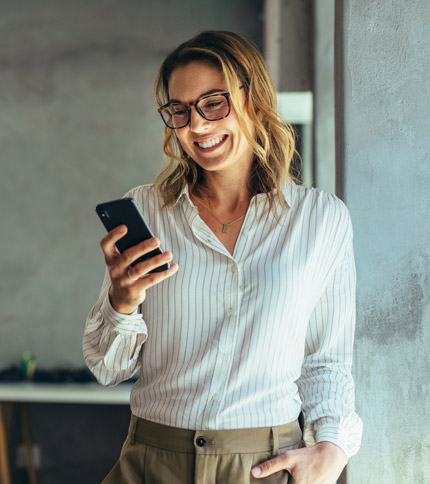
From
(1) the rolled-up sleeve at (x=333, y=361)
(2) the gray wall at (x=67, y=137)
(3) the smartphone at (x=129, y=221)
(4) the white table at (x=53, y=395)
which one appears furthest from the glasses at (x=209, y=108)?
(2) the gray wall at (x=67, y=137)

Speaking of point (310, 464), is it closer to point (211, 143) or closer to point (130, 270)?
point (130, 270)

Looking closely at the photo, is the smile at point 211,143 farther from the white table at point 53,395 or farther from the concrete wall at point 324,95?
the white table at point 53,395

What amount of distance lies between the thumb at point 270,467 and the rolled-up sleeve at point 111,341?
1.11ft

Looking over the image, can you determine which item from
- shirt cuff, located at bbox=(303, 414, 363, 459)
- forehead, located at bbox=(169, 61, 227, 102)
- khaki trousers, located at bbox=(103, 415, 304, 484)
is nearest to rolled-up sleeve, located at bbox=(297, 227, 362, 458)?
shirt cuff, located at bbox=(303, 414, 363, 459)

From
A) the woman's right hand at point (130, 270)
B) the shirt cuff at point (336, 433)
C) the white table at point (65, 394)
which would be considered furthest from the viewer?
the white table at point (65, 394)

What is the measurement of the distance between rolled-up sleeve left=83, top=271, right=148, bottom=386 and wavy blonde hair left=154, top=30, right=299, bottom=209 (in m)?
0.29

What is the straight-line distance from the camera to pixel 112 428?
4.45 meters

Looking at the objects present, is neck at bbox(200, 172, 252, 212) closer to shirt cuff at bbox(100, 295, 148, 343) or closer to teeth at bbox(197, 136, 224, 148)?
teeth at bbox(197, 136, 224, 148)

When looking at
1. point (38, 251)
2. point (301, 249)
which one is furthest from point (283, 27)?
point (38, 251)

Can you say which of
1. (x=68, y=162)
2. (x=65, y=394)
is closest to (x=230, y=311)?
(x=65, y=394)

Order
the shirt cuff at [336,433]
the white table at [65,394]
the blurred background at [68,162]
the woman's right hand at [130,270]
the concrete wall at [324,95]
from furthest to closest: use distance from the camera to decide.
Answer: the blurred background at [68,162] → the white table at [65,394] → the concrete wall at [324,95] → the shirt cuff at [336,433] → the woman's right hand at [130,270]

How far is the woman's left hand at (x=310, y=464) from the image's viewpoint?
3.80ft

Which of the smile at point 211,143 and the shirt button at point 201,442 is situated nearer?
the shirt button at point 201,442

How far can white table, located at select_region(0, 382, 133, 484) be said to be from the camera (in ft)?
12.5
